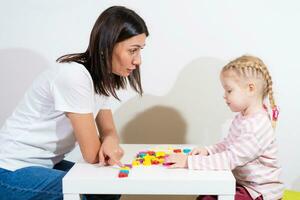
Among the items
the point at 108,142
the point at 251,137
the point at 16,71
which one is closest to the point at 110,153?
the point at 108,142

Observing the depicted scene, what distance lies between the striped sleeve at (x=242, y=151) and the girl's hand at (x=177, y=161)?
2 cm

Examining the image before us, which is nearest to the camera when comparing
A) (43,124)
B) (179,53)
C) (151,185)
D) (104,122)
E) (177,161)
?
(151,185)

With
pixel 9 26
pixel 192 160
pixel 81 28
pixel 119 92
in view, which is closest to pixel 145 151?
pixel 192 160

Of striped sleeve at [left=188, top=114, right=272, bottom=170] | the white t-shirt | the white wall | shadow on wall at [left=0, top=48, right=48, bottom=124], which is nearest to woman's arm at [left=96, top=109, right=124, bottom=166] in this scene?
the white t-shirt

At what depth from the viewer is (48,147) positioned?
121 centimetres

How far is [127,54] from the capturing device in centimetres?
117

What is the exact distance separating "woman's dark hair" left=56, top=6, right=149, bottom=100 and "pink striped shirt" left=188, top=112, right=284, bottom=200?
35cm

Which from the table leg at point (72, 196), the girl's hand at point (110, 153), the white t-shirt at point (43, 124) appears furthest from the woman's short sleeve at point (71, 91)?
the table leg at point (72, 196)

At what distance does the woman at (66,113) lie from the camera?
1097mm

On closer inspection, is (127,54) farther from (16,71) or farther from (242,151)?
(16,71)

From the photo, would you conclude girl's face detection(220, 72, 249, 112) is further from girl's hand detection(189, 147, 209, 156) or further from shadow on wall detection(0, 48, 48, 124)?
shadow on wall detection(0, 48, 48, 124)

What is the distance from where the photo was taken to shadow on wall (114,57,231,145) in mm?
1644

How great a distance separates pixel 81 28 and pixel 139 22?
21.0 inches

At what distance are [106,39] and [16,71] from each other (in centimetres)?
72
